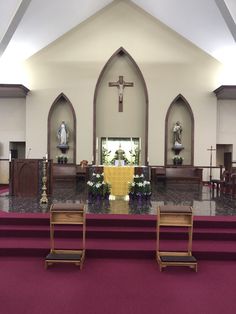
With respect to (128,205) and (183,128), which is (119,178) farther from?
(183,128)

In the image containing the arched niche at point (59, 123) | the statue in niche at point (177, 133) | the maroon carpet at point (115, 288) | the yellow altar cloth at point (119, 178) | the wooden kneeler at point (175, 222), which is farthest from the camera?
the arched niche at point (59, 123)

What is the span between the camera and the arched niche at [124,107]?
40.3ft

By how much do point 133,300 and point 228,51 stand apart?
10.4m

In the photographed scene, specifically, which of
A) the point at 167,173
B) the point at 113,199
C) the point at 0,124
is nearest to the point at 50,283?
the point at 113,199

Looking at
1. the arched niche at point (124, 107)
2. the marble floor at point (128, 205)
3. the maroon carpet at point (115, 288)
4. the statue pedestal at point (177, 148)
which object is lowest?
the maroon carpet at point (115, 288)

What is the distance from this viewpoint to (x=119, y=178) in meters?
7.63

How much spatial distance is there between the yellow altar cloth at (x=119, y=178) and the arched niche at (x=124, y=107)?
4684mm

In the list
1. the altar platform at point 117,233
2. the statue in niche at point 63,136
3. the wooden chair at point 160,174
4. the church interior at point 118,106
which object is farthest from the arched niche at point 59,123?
the altar platform at point 117,233

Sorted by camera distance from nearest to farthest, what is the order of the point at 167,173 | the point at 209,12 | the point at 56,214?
the point at 56,214, the point at 209,12, the point at 167,173

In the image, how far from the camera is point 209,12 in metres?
9.40

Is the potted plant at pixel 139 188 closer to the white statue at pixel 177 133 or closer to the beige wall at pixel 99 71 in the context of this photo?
the beige wall at pixel 99 71

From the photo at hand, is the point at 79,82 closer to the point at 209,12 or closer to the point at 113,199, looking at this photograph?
the point at 209,12

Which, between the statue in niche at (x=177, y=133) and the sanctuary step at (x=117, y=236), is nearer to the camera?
the sanctuary step at (x=117, y=236)

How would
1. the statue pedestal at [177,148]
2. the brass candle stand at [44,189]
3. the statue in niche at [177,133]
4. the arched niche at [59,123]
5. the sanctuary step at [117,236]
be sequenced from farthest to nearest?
the arched niche at [59,123] < the statue in niche at [177,133] < the statue pedestal at [177,148] < the brass candle stand at [44,189] < the sanctuary step at [117,236]
